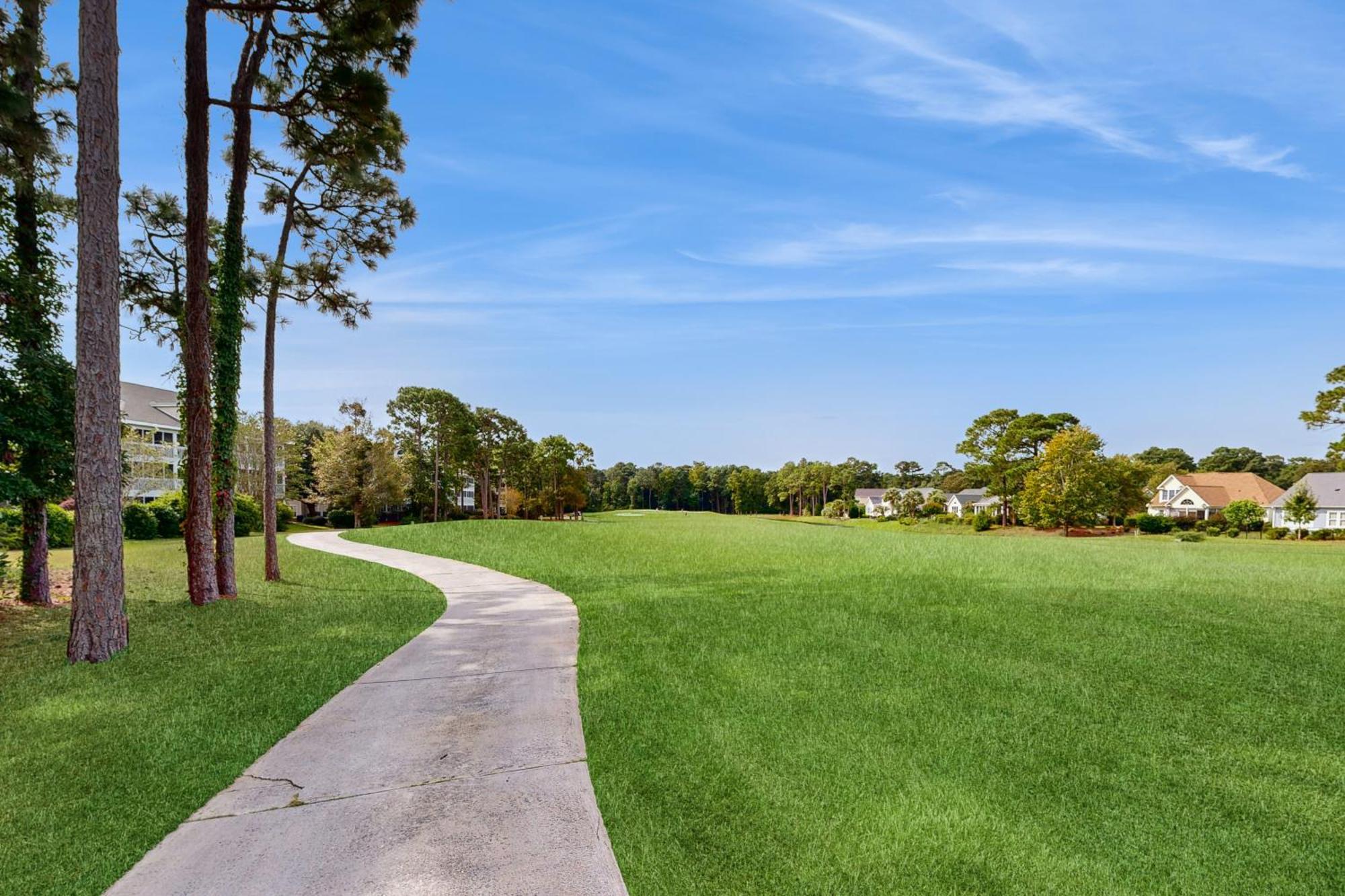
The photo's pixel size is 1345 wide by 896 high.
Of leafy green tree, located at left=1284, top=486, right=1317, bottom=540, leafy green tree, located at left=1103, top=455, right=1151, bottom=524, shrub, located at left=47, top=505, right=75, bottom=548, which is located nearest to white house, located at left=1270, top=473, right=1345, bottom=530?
leafy green tree, located at left=1284, top=486, right=1317, bottom=540

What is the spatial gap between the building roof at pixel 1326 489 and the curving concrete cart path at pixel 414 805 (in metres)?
57.3

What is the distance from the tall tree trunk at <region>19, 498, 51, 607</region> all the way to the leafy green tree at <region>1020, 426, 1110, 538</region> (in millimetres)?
44769

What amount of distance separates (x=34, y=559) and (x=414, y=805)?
38.3 feet

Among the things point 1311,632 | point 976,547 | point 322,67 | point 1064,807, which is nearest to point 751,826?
point 1064,807

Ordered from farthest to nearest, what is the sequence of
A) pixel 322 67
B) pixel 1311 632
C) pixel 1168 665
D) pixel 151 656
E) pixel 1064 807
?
pixel 322 67
pixel 1311 632
pixel 151 656
pixel 1168 665
pixel 1064 807

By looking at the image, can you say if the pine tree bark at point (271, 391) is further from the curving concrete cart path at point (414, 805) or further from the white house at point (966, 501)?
the white house at point (966, 501)

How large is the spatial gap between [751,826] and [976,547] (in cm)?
1698

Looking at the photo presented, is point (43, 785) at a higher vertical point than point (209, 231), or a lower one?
lower

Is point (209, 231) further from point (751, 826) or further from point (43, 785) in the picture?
point (751, 826)

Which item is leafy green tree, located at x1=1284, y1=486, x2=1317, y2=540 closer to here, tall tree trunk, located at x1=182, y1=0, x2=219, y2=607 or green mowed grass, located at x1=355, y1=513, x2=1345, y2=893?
green mowed grass, located at x1=355, y1=513, x2=1345, y2=893

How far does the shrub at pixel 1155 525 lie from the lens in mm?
37906

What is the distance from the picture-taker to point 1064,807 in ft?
10.9

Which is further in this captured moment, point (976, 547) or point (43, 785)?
point (976, 547)

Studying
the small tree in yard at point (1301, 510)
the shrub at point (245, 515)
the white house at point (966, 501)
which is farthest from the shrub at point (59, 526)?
the white house at point (966, 501)
